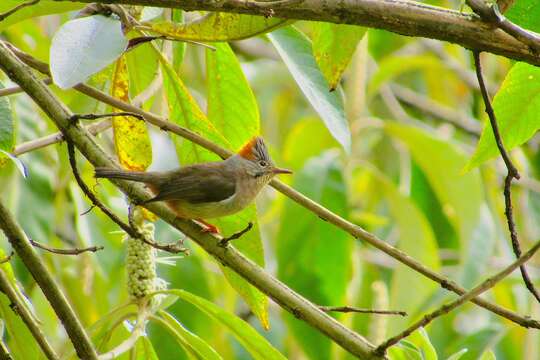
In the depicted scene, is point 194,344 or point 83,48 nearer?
point 83,48

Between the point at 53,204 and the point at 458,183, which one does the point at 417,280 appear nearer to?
the point at 458,183

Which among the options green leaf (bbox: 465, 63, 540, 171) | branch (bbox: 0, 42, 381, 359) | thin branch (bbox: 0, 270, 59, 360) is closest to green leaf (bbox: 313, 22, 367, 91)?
green leaf (bbox: 465, 63, 540, 171)

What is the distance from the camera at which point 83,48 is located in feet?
7.28

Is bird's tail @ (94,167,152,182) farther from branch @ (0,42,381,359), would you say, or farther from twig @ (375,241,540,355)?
twig @ (375,241,540,355)

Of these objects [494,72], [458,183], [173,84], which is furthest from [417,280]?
[494,72]

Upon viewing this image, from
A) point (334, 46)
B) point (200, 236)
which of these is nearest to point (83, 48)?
point (200, 236)

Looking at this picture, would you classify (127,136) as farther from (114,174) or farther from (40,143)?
(114,174)

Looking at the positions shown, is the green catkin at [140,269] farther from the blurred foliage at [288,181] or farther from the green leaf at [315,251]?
the green leaf at [315,251]

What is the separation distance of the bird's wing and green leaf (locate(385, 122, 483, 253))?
4.32ft

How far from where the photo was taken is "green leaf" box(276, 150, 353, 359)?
398cm

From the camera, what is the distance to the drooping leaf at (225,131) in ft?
8.81

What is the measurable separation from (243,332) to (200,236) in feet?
1.07

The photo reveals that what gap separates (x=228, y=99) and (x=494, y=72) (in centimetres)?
448

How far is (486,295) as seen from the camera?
18.9 ft
